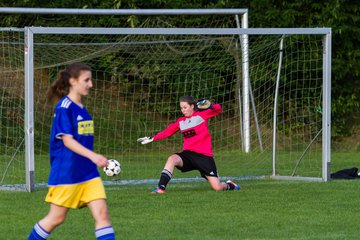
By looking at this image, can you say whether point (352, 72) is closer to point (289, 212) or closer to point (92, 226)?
point (289, 212)

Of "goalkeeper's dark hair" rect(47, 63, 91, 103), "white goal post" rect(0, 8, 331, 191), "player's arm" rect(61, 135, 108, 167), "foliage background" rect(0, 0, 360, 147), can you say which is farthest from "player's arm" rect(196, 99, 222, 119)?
"foliage background" rect(0, 0, 360, 147)

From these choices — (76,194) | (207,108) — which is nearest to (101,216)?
(76,194)

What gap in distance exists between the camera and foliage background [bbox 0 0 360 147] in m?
21.8

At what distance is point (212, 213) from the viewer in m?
9.81

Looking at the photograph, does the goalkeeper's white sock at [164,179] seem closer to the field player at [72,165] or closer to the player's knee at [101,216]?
the field player at [72,165]

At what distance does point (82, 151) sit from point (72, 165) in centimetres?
30

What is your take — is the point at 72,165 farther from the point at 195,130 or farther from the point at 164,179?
the point at 195,130

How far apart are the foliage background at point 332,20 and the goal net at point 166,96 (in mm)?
3431

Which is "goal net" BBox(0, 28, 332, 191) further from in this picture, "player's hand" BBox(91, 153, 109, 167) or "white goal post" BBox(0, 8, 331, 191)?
"player's hand" BBox(91, 153, 109, 167)

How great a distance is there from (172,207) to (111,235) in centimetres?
362

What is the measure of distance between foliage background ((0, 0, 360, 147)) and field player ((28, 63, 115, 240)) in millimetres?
14605

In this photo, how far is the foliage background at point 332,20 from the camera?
71.5ft

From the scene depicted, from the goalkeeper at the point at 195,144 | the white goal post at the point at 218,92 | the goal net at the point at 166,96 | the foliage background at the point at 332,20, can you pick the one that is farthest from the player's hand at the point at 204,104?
the foliage background at the point at 332,20

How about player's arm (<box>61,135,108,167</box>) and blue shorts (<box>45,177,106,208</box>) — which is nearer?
player's arm (<box>61,135,108,167</box>)
